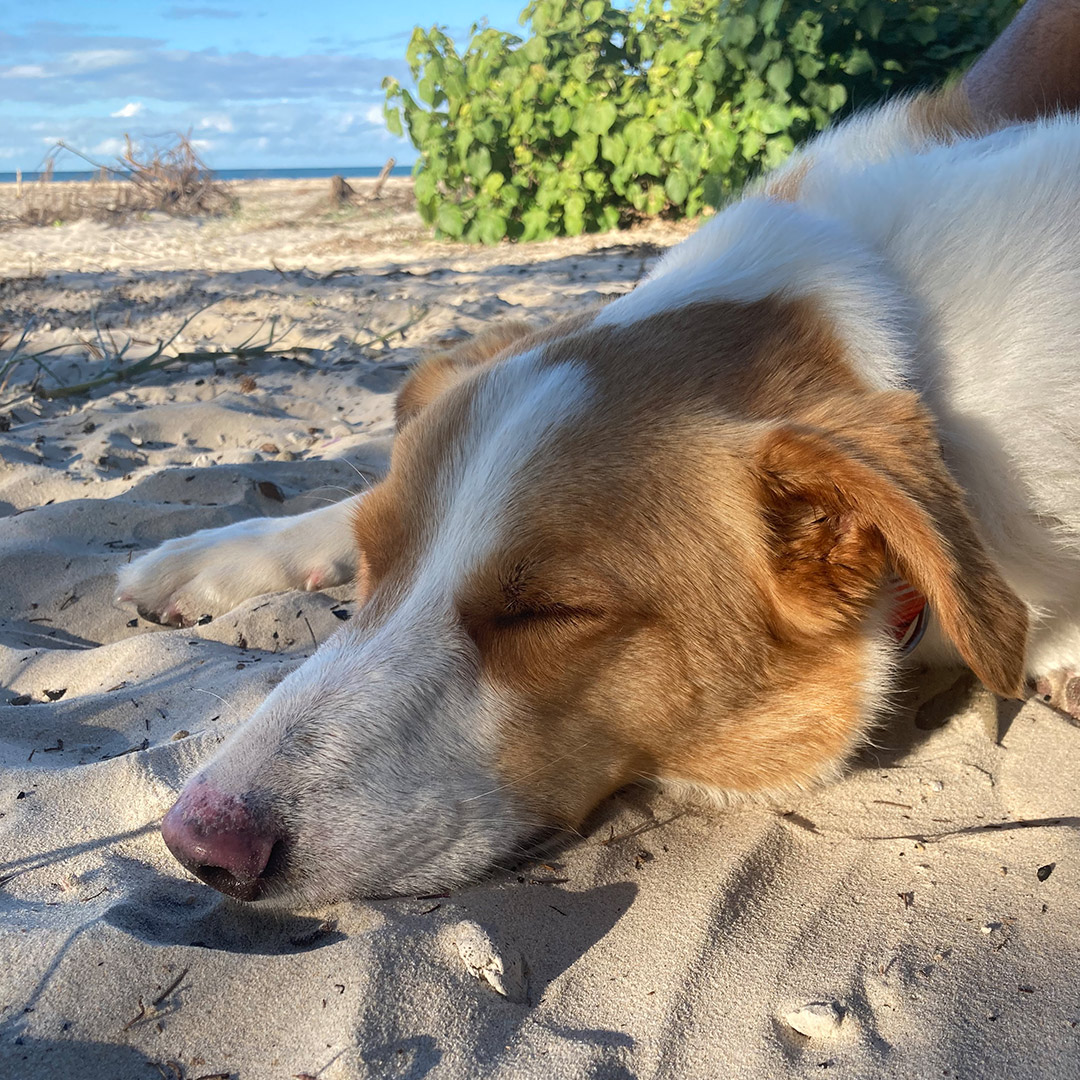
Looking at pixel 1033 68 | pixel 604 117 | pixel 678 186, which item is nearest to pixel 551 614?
pixel 1033 68

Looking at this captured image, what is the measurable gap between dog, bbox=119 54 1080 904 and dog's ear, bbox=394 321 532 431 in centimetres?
73

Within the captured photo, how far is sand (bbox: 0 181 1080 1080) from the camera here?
169 cm

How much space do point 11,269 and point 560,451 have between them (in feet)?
39.8

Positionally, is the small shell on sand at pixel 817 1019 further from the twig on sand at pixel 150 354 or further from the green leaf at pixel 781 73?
the green leaf at pixel 781 73

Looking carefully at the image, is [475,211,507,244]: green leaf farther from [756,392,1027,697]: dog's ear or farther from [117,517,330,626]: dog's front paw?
[756,392,1027,697]: dog's ear

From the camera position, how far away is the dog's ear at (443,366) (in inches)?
134

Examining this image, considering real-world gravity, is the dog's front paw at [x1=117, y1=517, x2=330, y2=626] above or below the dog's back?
below

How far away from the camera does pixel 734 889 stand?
2.15 metres

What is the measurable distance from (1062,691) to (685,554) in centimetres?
122

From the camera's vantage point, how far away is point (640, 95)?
1163 centimetres

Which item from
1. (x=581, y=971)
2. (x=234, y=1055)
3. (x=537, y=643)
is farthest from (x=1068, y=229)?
(x=234, y=1055)

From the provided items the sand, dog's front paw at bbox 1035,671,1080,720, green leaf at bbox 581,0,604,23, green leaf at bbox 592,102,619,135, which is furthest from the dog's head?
green leaf at bbox 581,0,604,23

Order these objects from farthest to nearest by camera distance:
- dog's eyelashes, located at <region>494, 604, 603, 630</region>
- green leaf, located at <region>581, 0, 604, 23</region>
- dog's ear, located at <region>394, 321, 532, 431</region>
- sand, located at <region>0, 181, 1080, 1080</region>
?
1. green leaf, located at <region>581, 0, 604, 23</region>
2. dog's ear, located at <region>394, 321, 532, 431</region>
3. dog's eyelashes, located at <region>494, 604, 603, 630</region>
4. sand, located at <region>0, 181, 1080, 1080</region>

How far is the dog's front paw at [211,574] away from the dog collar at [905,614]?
2.09 meters
